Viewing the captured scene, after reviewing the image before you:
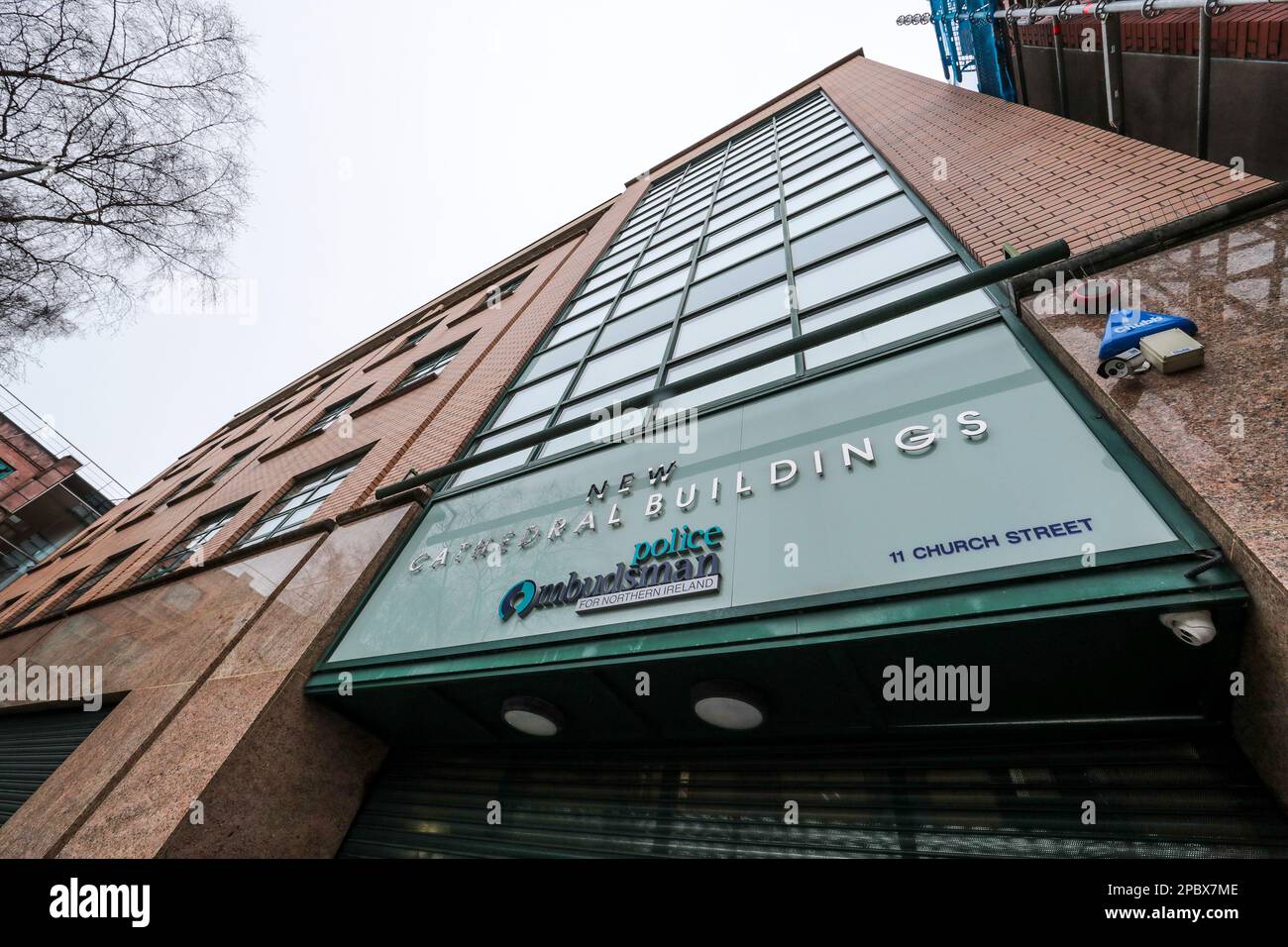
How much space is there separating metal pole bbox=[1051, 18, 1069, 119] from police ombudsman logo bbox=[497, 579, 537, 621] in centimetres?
885

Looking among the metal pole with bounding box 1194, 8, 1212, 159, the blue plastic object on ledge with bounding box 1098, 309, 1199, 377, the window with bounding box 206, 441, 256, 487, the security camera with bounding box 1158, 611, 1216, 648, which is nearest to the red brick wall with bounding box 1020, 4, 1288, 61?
the metal pole with bounding box 1194, 8, 1212, 159

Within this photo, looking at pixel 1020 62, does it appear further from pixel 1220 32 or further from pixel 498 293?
pixel 498 293

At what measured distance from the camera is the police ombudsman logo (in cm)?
438

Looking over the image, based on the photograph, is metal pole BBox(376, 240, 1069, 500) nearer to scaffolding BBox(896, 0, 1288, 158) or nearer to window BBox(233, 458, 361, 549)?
scaffolding BBox(896, 0, 1288, 158)

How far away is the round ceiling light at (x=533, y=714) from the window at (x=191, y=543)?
9764mm

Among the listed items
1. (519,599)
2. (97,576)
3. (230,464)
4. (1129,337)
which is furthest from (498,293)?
(1129,337)

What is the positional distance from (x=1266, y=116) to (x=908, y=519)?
5376 mm

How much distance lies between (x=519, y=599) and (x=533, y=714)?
90cm

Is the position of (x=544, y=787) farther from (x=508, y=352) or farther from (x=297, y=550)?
(x=508, y=352)

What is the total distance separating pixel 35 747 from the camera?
711 centimetres

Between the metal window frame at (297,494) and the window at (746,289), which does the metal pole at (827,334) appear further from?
the metal window frame at (297,494)

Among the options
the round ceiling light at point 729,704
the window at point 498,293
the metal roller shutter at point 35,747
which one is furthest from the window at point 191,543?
the round ceiling light at point 729,704

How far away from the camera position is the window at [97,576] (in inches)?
524

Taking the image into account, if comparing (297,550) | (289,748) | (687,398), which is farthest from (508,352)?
(289,748)
